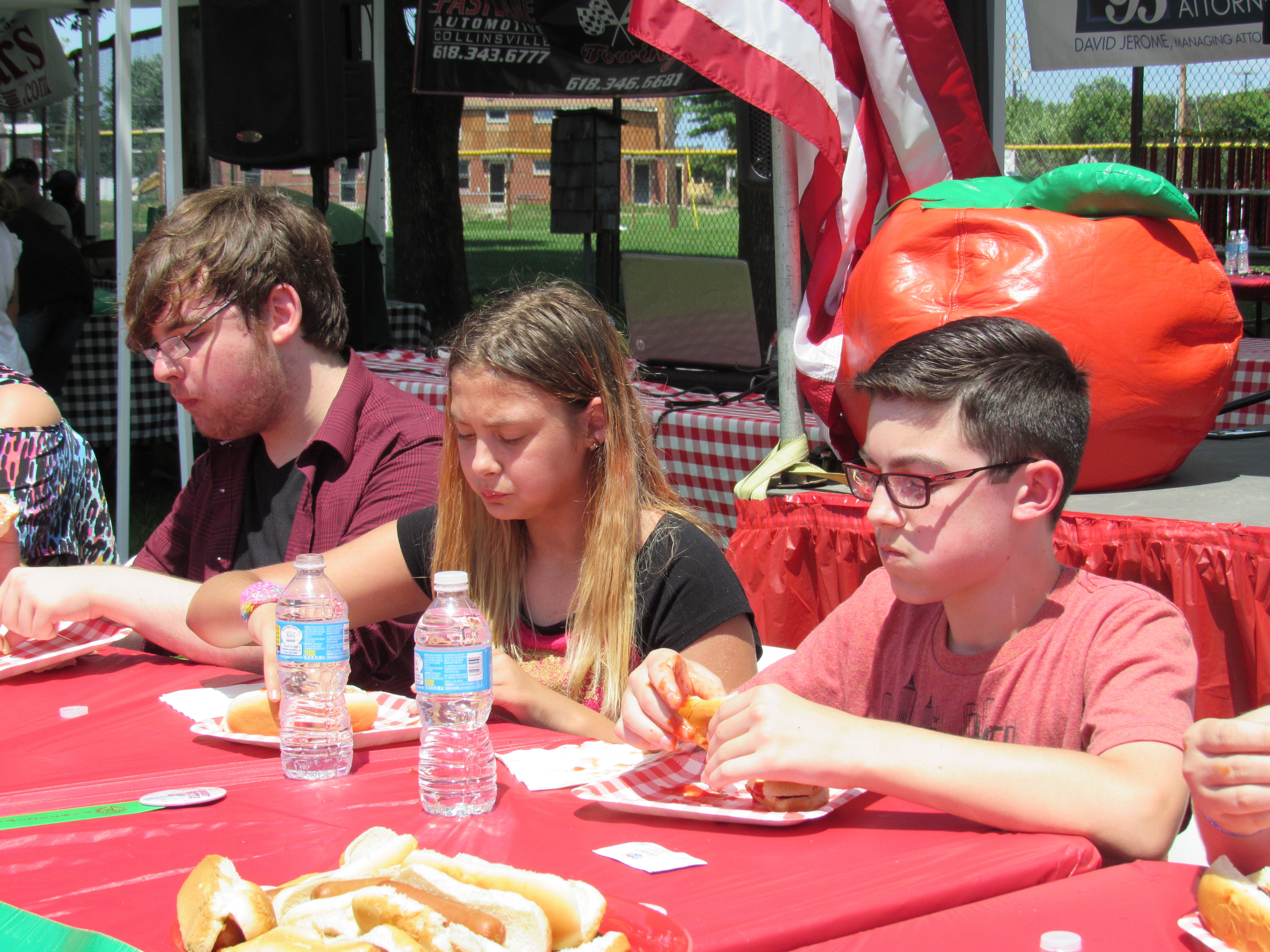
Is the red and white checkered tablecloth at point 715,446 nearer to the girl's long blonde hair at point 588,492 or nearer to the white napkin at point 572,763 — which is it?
the girl's long blonde hair at point 588,492

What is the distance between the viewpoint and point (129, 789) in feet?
5.04

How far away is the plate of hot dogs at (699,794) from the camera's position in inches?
53.0

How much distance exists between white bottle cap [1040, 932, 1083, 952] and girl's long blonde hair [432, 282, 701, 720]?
0.97m

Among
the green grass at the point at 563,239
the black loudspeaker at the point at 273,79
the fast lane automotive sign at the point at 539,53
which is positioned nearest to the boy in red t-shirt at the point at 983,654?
the black loudspeaker at the point at 273,79

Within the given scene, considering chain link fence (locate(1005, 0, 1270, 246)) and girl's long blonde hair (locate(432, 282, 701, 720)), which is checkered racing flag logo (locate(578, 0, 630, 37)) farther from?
girl's long blonde hair (locate(432, 282, 701, 720))

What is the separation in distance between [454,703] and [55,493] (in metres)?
1.65

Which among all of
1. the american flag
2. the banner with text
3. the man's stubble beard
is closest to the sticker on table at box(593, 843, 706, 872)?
the man's stubble beard

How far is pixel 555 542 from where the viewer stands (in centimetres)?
212

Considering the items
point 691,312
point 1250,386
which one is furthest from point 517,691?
point 1250,386

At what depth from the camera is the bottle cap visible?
1.49 meters

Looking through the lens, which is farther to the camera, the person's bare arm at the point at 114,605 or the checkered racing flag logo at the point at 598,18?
the checkered racing flag logo at the point at 598,18

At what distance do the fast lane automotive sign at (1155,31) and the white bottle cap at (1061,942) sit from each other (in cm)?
778

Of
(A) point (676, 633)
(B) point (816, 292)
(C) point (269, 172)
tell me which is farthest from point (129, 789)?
(C) point (269, 172)

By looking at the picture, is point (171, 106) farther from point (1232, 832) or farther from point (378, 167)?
point (1232, 832)
